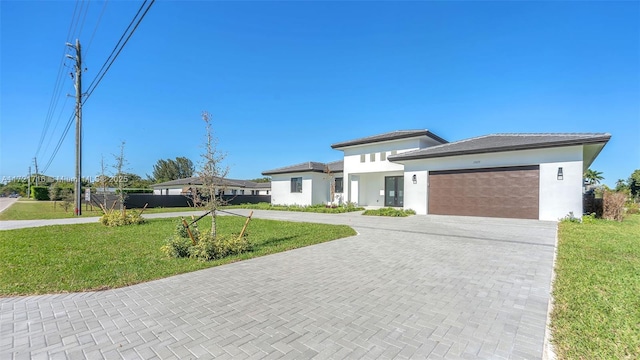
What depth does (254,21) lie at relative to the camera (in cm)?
938

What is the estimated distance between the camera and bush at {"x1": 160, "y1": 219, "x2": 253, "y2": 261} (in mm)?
6073

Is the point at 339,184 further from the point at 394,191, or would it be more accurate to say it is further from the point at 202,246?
the point at 202,246

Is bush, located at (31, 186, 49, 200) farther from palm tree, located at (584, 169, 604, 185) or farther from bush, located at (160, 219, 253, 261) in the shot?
palm tree, located at (584, 169, 604, 185)

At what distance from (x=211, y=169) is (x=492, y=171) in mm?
14172

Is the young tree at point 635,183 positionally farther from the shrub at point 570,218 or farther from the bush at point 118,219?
the bush at point 118,219

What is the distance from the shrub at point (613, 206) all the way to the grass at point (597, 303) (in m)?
9.41

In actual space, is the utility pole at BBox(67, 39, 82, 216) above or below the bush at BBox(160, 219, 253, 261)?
above

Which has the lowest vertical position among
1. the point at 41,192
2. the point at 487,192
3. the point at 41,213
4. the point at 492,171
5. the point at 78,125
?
the point at 41,213

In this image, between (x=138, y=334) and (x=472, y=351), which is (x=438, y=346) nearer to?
(x=472, y=351)

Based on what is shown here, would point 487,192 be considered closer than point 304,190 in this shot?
Yes

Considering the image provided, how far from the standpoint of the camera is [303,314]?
Result: 10.9ft

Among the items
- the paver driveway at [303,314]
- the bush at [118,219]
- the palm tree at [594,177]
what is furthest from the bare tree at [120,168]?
the palm tree at [594,177]

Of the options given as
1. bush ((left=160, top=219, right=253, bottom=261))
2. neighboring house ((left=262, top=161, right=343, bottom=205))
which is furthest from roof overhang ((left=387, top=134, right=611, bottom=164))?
bush ((left=160, top=219, right=253, bottom=261))

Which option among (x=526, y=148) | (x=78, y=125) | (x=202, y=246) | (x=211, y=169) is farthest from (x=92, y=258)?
(x=526, y=148)
